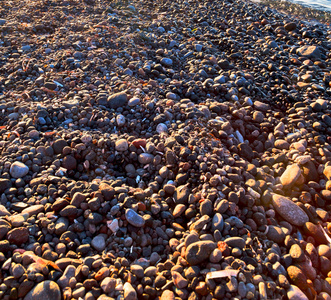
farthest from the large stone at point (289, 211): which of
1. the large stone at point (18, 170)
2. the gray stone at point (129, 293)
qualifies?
the large stone at point (18, 170)

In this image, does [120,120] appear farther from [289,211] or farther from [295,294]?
[295,294]

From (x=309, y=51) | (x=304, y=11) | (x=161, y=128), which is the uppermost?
(x=304, y=11)

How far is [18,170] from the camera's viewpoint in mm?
2549

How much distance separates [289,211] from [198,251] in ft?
3.83

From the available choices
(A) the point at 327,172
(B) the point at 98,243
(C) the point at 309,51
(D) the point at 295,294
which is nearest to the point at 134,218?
(B) the point at 98,243

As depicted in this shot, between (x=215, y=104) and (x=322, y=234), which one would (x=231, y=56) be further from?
(x=322, y=234)

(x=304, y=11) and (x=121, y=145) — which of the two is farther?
(x=304, y=11)

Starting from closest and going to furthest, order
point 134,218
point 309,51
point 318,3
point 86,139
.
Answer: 1. point 134,218
2. point 86,139
3. point 309,51
4. point 318,3

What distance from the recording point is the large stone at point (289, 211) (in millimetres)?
2518

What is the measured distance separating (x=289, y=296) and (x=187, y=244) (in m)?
0.87

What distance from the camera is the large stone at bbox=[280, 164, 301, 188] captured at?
288 cm

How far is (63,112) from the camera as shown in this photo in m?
3.30

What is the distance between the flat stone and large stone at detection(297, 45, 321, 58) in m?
5.26

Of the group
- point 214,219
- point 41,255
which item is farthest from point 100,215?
point 214,219
